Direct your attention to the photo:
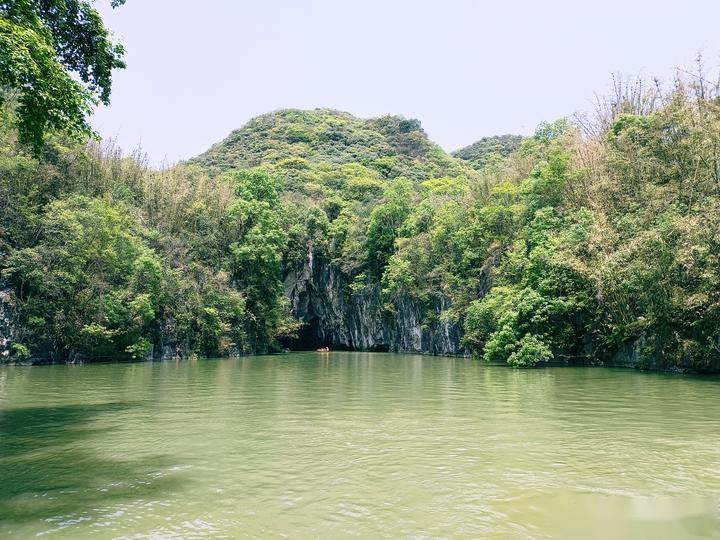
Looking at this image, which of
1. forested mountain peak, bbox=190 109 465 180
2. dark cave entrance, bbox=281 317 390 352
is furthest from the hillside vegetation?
forested mountain peak, bbox=190 109 465 180

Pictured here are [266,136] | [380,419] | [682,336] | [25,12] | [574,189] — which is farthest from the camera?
[266,136]

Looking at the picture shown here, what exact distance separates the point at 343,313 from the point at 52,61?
40.9 metres

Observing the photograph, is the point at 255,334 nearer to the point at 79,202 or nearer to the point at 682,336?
the point at 79,202

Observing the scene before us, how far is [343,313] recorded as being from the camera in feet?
157

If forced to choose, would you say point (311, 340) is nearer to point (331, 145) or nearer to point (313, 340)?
point (313, 340)

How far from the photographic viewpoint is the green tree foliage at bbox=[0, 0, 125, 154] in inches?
A: 276

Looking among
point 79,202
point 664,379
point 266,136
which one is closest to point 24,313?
point 79,202

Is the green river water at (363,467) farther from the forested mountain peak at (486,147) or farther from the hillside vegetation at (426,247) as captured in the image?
the forested mountain peak at (486,147)

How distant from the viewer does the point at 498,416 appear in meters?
9.47

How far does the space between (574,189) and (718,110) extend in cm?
693

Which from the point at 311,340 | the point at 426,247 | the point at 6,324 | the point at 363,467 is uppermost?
the point at 426,247

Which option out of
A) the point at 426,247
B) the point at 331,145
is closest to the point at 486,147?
the point at 331,145

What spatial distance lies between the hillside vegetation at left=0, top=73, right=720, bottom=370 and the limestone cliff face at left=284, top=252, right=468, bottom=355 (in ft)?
2.93

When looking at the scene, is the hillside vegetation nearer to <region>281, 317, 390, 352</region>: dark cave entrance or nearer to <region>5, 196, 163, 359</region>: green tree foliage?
<region>5, 196, 163, 359</region>: green tree foliage
